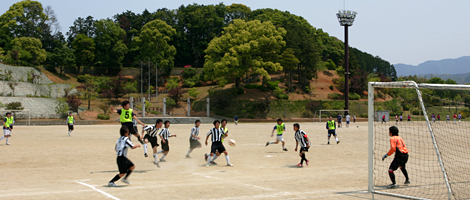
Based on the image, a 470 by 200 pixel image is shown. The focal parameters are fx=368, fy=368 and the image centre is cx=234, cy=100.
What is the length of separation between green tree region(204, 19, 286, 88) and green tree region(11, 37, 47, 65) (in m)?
40.0

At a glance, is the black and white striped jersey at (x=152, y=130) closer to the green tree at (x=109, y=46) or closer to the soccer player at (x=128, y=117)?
the soccer player at (x=128, y=117)

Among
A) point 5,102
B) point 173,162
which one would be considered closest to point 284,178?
point 173,162

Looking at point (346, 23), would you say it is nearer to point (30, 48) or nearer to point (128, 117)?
point (128, 117)

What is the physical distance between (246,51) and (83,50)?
4599cm

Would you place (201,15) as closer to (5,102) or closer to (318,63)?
(318,63)

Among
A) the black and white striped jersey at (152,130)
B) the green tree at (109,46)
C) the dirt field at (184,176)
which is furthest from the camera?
the green tree at (109,46)

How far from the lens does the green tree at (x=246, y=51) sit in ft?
213

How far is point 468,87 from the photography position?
10156mm

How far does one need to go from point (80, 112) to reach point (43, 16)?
47660mm

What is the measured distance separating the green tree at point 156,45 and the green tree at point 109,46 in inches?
213

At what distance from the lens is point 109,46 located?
3649 inches

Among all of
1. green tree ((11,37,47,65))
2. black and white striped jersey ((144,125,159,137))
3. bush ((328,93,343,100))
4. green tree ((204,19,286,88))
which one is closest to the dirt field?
black and white striped jersey ((144,125,159,137))

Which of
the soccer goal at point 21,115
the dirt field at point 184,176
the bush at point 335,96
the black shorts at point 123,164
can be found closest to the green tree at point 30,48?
the soccer goal at point 21,115

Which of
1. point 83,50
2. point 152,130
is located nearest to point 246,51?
point 83,50
